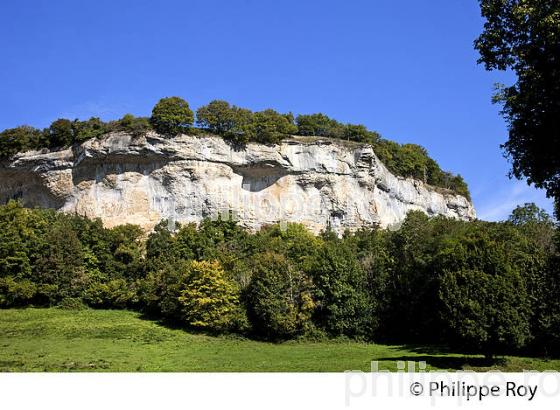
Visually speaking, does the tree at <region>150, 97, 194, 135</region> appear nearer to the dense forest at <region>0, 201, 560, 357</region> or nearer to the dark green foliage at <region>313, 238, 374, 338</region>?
the dense forest at <region>0, 201, 560, 357</region>

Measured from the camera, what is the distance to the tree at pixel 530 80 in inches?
464

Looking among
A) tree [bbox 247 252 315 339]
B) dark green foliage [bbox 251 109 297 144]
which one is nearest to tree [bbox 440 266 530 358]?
tree [bbox 247 252 315 339]

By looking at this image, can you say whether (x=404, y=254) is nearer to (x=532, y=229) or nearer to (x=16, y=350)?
(x=532, y=229)

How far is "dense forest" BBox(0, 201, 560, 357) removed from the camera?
99.4 feet

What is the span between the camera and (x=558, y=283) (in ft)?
108

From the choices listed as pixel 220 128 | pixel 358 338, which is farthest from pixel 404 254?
pixel 220 128

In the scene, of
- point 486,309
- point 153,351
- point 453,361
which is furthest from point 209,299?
point 486,309

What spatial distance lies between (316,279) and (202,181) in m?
31.8

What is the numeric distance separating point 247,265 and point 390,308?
14.9 metres

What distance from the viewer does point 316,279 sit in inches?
1850

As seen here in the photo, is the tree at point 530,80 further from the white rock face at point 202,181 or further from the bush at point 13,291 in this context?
the white rock face at point 202,181

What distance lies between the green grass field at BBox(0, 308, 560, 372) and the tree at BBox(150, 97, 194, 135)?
30016mm
